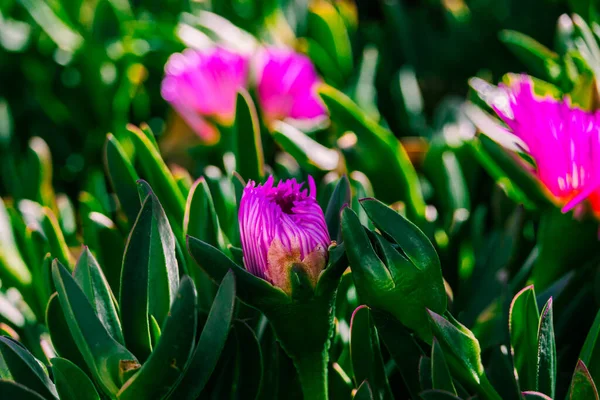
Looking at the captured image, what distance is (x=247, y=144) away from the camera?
608 millimetres

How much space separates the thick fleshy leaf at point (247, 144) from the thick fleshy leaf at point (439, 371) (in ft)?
0.84

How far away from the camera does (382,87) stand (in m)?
1.07

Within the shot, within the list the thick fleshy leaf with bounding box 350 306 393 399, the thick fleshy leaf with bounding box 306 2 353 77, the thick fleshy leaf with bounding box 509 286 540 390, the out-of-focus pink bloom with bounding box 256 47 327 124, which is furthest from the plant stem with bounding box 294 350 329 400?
the thick fleshy leaf with bounding box 306 2 353 77

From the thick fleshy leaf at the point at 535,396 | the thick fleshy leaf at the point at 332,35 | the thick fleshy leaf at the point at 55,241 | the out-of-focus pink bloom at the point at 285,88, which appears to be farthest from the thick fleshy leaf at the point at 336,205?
the thick fleshy leaf at the point at 332,35

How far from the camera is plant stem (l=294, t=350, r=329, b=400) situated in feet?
1.46

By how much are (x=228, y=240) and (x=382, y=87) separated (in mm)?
577

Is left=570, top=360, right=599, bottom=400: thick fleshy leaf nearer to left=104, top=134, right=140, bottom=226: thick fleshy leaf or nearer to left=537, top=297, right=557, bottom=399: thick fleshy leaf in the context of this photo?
left=537, top=297, right=557, bottom=399: thick fleshy leaf

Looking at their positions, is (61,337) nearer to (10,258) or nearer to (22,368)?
(22,368)

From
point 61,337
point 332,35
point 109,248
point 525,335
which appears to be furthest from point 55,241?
point 332,35

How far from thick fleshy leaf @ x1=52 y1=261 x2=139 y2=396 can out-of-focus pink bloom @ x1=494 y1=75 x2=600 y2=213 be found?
320 millimetres

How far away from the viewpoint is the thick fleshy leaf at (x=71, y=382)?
1.32 feet

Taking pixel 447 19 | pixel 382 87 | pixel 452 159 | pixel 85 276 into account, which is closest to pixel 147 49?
pixel 382 87

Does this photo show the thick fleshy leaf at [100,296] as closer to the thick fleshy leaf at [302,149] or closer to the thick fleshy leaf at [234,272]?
the thick fleshy leaf at [234,272]

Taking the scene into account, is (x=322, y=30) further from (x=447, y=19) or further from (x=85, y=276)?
(x=85, y=276)
